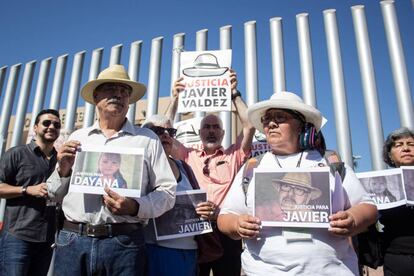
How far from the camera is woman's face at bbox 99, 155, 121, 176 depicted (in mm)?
2100

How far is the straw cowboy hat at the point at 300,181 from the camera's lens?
71.6 inches

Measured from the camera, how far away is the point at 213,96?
3.74m

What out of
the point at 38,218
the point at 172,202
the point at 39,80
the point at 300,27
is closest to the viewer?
the point at 172,202

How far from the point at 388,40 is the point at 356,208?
380 centimetres

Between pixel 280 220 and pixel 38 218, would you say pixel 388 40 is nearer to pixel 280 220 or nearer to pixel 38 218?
pixel 280 220

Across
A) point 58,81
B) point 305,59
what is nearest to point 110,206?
point 305,59

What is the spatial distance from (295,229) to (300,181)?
0.84 feet

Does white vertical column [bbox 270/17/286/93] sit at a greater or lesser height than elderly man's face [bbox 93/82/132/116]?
greater

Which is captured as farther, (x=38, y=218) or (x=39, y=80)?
(x=39, y=80)

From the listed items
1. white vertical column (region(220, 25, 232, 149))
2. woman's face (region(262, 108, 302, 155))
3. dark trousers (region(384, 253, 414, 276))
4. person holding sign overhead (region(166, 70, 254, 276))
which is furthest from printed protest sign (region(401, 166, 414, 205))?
white vertical column (region(220, 25, 232, 149))

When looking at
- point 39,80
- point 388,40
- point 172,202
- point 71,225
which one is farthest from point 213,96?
point 39,80

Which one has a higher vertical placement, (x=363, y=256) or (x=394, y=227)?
(x=394, y=227)

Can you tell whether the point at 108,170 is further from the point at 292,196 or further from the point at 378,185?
the point at 378,185

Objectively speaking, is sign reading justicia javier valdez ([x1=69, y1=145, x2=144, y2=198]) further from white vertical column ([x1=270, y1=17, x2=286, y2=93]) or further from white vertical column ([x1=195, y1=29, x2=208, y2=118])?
white vertical column ([x1=195, y1=29, x2=208, y2=118])
